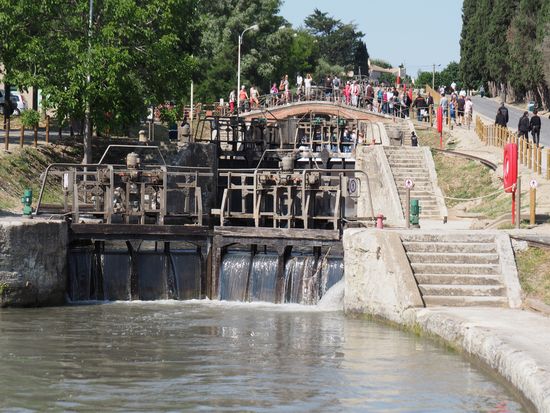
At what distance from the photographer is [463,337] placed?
20.6 metres

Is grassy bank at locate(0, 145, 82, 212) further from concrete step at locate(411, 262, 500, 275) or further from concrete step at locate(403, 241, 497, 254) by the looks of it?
concrete step at locate(411, 262, 500, 275)

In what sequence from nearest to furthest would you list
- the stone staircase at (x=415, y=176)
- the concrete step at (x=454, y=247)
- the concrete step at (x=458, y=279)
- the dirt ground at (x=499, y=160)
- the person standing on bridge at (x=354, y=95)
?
the concrete step at (x=458, y=279) → the concrete step at (x=454, y=247) → the dirt ground at (x=499, y=160) → the stone staircase at (x=415, y=176) → the person standing on bridge at (x=354, y=95)

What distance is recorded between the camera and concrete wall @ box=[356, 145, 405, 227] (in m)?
40.2

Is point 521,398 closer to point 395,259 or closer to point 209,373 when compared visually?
point 209,373

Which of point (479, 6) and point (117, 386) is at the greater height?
point (479, 6)

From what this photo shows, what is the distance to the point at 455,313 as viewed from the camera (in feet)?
73.5

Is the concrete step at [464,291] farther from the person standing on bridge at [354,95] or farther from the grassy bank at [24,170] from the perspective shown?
the person standing on bridge at [354,95]

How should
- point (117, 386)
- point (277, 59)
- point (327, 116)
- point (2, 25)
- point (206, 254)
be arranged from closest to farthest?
point (117, 386) < point (206, 254) < point (2, 25) < point (327, 116) < point (277, 59)

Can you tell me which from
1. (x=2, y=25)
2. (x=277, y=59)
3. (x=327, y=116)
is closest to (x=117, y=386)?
(x=2, y=25)

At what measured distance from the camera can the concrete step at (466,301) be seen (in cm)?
2362

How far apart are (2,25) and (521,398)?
31.5 metres

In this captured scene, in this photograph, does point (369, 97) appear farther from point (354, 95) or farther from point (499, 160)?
point (499, 160)

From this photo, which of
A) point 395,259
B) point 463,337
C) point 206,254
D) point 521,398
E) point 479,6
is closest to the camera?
point 521,398

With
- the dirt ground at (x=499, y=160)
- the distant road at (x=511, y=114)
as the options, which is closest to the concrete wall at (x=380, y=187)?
the dirt ground at (x=499, y=160)
